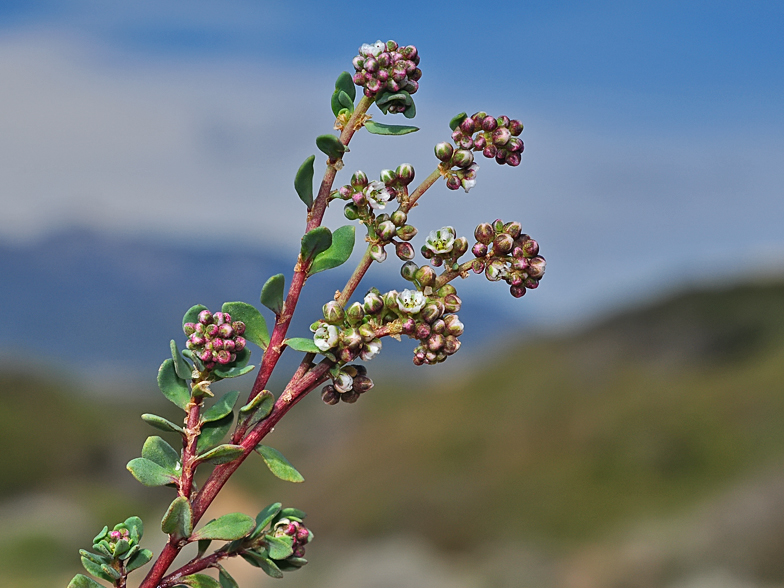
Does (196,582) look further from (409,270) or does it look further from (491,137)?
(491,137)

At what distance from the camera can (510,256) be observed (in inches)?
52.8

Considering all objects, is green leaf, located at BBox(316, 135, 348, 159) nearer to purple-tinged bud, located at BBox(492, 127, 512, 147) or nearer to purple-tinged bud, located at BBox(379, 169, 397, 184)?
purple-tinged bud, located at BBox(379, 169, 397, 184)

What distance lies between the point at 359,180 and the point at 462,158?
0.19 meters

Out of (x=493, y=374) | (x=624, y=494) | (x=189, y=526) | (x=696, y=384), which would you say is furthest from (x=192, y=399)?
(x=493, y=374)

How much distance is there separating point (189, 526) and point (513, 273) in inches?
27.8

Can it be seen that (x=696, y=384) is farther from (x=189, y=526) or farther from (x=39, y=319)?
(x=39, y=319)

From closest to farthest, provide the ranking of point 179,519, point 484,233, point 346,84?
point 179,519, point 484,233, point 346,84

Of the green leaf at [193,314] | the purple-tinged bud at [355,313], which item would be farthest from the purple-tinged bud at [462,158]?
the green leaf at [193,314]

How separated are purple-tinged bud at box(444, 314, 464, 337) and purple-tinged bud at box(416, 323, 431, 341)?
4cm

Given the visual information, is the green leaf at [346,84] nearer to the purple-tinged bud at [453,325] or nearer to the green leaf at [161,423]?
the purple-tinged bud at [453,325]

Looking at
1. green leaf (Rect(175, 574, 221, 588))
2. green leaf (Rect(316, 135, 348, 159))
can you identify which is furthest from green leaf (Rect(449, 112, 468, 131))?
green leaf (Rect(175, 574, 221, 588))

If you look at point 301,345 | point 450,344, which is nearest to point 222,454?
point 301,345

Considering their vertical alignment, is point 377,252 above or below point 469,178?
below

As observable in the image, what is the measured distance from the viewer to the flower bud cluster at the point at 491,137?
1.35 metres
